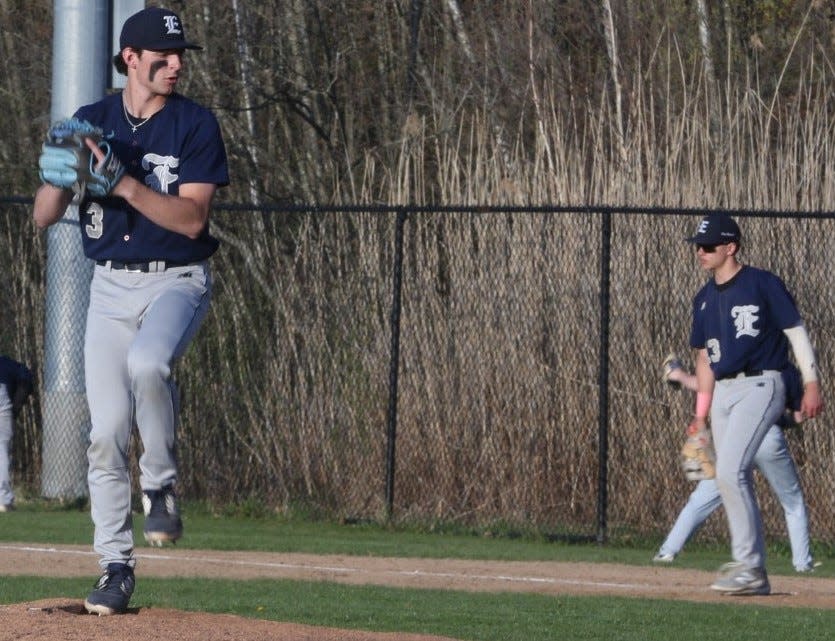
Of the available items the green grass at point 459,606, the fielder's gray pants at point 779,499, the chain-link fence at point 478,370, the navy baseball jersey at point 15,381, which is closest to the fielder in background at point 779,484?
the fielder's gray pants at point 779,499

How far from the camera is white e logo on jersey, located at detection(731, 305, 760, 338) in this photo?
31.3ft

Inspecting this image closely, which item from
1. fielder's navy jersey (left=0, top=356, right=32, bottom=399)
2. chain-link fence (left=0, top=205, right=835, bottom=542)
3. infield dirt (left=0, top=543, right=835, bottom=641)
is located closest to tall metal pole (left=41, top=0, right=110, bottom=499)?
chain-link fence (left=0, top=205, right=835, bottom=542)

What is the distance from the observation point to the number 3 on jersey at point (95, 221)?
6.39 m

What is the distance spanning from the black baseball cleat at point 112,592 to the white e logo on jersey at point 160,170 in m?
1.52

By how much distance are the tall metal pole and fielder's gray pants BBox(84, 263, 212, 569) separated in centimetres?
791

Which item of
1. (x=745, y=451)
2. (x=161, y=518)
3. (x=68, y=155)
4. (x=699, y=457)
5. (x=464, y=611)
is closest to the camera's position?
(x=68, y=155)

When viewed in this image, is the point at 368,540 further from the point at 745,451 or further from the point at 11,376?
the point at 745,451

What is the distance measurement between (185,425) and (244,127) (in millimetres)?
4706

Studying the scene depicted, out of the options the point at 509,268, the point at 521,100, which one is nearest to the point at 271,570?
the point at 509,268

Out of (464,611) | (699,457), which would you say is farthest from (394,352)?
(464,611)

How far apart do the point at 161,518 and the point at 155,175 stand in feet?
4.40

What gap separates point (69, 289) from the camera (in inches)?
575

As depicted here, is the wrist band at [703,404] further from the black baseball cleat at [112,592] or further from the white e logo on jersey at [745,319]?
the black baseball cleat at [112,592]

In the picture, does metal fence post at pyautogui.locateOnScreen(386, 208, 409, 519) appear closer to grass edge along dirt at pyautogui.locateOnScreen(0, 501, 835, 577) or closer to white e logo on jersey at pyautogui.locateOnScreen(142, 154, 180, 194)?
grass edge along dirt at pyautogui.locateOnScreen(0, 501, 835, 577)
